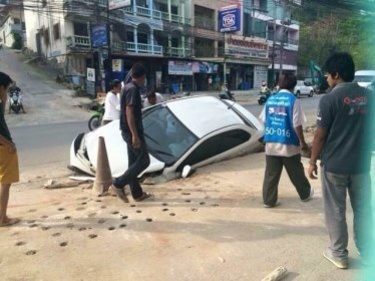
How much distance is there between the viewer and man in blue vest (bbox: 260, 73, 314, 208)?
14.6 feet

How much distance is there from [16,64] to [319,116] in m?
34.1

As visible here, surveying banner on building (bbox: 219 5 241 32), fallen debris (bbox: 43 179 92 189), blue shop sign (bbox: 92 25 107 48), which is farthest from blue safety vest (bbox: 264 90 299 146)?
banner on building (bbox: 219 5 241 32)

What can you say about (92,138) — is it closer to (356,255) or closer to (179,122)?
(179,122)

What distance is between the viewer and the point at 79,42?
2934 centimetres

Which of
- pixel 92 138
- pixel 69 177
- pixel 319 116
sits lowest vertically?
pixel 69 177

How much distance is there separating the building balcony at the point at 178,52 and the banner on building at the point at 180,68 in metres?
0.62

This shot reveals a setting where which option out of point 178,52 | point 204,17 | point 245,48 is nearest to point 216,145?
point 178,52

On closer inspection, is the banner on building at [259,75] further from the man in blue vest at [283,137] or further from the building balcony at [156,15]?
the man in blue vest at [283,137]

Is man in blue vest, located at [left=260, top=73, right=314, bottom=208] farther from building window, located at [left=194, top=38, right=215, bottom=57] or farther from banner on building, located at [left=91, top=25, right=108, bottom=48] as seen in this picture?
building window, located at [left=194, top=38, right=215, bottom=57]

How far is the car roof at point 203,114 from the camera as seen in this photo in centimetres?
650

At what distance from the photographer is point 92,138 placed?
700cm

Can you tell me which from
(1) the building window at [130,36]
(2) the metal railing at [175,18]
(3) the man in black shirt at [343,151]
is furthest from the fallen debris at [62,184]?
(2) the metal railing at [175,18]

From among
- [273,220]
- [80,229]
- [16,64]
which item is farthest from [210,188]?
[16,64]

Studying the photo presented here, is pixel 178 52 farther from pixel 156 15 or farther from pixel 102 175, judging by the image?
pixel 102 175
